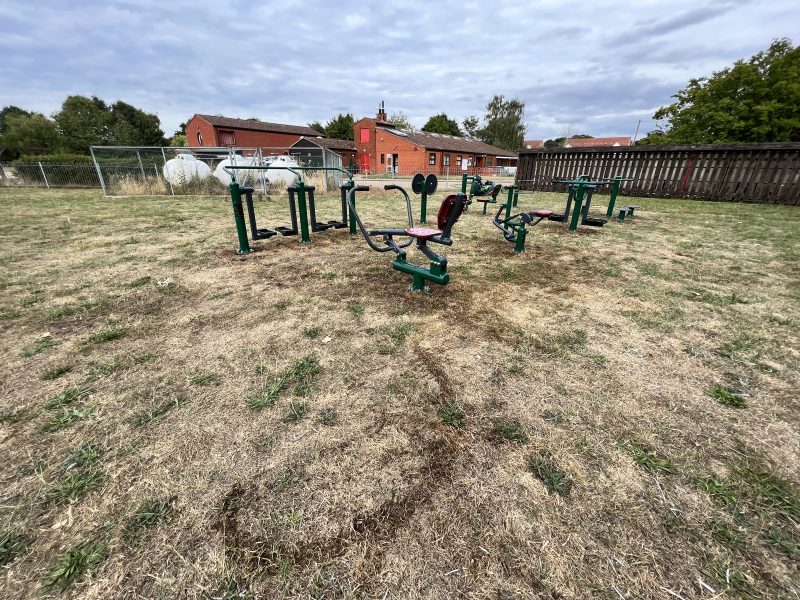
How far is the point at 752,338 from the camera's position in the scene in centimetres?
293

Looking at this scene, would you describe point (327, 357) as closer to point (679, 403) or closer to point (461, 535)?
point (461, 535)

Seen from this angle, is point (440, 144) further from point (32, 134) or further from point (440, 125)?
point (32, 134)

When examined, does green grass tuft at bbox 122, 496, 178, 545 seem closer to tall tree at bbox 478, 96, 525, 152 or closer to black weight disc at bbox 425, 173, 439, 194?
black weight disc at bbox 425, 173, 439, 194

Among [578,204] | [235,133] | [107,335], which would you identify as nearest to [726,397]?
[107,335]

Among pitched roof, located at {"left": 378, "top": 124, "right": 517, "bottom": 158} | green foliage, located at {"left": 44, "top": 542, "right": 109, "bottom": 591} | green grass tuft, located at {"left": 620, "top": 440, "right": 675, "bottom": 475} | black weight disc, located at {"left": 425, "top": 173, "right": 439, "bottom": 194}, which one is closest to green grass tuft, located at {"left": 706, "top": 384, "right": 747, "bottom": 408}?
green grass tuft, located at {"left": 620, "top": 440, "right": 675, "bottom": 475}

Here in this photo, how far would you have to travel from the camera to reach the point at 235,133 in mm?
41094

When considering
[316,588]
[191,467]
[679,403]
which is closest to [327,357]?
[191,467]

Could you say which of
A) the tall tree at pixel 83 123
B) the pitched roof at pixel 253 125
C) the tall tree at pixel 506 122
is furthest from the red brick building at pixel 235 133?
the tall tree at pixel 506 122

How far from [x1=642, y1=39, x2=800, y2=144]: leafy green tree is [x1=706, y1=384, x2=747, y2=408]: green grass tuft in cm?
2906

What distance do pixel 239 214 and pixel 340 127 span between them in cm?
6318

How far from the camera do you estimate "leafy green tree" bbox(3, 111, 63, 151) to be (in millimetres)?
44094

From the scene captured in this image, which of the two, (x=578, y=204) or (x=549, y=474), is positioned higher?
(x=578, y=204)

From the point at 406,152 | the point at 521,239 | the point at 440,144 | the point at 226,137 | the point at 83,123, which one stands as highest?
the point at 83,123

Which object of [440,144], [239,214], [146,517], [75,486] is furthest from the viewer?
[440,144]
